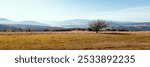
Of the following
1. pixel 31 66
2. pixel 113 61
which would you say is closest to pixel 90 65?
pixel 113 61

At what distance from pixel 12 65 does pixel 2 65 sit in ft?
1.26

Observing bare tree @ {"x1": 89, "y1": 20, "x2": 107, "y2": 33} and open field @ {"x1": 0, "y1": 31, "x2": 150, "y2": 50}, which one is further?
bare tree @ {"x1": 89, "y1": 20, "x2": 107, "y2": 33}

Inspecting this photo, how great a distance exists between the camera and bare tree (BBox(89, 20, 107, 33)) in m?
57.1

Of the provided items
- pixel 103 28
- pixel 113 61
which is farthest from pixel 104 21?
pixel 113 61

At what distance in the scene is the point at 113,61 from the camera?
12461 millimetres

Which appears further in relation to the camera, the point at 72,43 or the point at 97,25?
the point at 97,25

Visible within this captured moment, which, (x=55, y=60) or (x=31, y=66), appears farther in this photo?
(x=55, y=60)

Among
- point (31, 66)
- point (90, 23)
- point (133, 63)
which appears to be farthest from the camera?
point (90, 23)

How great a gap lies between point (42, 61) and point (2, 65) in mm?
1565

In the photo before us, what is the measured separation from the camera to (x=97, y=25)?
188ft

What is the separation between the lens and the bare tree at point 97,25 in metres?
57.1

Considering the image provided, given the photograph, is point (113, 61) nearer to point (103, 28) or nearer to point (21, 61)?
point (21, 61)

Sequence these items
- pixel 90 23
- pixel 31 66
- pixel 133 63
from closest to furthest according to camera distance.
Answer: pixel 31 66
pixel 133 63
pixel 90 23

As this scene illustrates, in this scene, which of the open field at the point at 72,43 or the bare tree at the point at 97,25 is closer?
the open field at the point at 72,43
